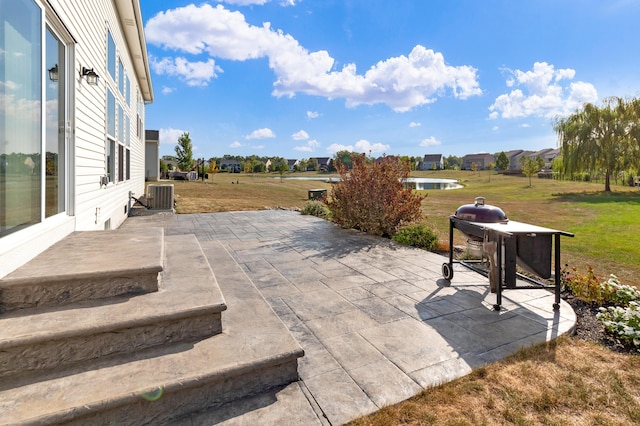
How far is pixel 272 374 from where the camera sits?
2.16 meters

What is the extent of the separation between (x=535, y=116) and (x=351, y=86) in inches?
578

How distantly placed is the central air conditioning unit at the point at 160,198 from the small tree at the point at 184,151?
29.7m

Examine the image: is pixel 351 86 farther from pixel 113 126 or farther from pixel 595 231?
pixel 113 126

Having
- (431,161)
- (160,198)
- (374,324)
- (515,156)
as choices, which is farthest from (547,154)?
(374,324)

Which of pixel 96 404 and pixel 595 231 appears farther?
pixel 595 231

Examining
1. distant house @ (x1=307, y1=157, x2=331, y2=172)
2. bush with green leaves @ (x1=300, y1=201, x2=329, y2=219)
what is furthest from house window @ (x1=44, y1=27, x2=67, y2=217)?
distant house @ (x1=307, y1=157, x2=331, y2=172)

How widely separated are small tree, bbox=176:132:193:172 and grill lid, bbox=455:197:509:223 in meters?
39.1

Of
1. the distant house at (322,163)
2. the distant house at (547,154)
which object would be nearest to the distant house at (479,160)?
the distant house at (547,154)

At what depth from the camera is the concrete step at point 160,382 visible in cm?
165

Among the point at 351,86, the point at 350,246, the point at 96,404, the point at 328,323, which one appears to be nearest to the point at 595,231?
the point at 350,246

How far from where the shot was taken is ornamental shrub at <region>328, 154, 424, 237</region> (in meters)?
7.40

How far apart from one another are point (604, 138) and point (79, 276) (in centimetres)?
3150

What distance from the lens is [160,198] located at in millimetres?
11172

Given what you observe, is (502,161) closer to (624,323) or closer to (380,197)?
(380,197)
